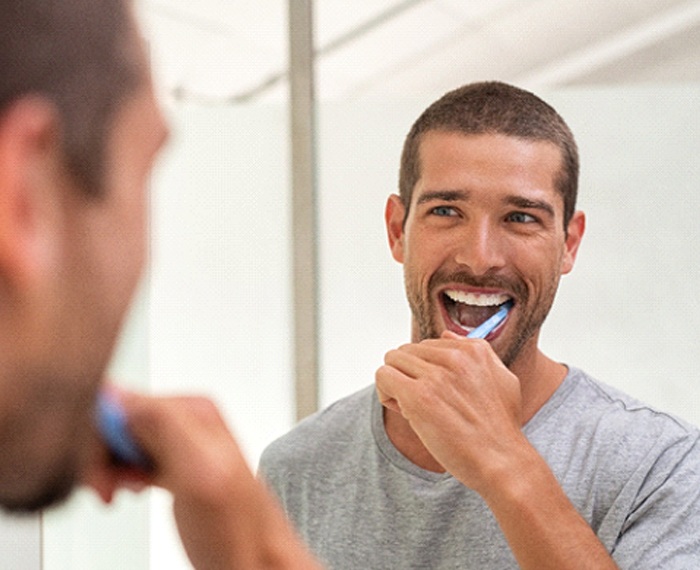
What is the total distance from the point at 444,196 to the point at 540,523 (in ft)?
1.24

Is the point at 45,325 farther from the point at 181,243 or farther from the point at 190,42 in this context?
the point at 190,42

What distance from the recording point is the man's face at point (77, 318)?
268 millimetres

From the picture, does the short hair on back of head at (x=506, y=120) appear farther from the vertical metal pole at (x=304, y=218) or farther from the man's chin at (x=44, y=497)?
the man's chin at (x=44, y=497)

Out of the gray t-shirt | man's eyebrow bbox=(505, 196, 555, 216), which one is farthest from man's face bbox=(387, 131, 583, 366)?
the gray t-shirt

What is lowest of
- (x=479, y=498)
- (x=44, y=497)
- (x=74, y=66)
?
(x=479, y=498)

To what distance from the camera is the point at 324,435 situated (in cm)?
105

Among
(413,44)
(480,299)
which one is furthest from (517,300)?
(413,44)

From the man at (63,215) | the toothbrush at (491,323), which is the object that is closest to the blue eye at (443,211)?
the toothbrush at (491,323)

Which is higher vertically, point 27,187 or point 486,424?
point 27,187

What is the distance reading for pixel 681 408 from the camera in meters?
1.45

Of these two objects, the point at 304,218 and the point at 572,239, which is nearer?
the point at 572,239

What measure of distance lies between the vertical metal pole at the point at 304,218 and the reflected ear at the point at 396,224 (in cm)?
47

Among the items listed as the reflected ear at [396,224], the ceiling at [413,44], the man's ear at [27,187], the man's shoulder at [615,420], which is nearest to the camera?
the man's ear at [27,187]

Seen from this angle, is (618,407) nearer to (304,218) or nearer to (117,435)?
(117,435)
